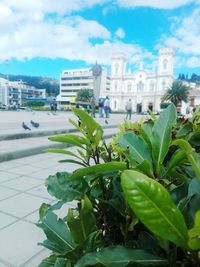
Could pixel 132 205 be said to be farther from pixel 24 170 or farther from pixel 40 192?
pixel 24 170

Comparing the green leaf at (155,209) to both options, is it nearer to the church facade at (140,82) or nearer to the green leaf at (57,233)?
the green leaf at (57,233)

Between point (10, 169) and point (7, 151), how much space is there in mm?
823

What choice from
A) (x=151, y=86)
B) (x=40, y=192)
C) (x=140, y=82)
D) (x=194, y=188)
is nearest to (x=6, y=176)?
(x=40, y=192)

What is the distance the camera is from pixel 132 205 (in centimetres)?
52

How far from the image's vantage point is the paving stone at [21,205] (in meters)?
2.59

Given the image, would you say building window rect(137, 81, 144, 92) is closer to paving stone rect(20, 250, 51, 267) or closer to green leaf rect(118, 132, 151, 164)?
paving stone rect(20, 250, 51, 267)

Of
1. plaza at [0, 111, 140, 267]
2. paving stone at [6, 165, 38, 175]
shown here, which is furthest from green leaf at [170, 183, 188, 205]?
paving stone at [6, 165, 38, 175]

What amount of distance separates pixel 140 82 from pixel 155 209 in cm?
7970

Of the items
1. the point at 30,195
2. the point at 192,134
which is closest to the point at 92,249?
the point at 192,134

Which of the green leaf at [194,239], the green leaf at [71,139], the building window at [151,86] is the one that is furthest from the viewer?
the building window at [151,86]

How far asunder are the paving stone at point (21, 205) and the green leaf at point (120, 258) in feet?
6.91

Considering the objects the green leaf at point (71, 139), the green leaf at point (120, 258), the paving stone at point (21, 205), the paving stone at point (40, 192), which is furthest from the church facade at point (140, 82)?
the green leaf at point (120, 258)

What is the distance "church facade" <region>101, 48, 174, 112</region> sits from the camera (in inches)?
2849

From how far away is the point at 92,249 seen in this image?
0.74 metres
